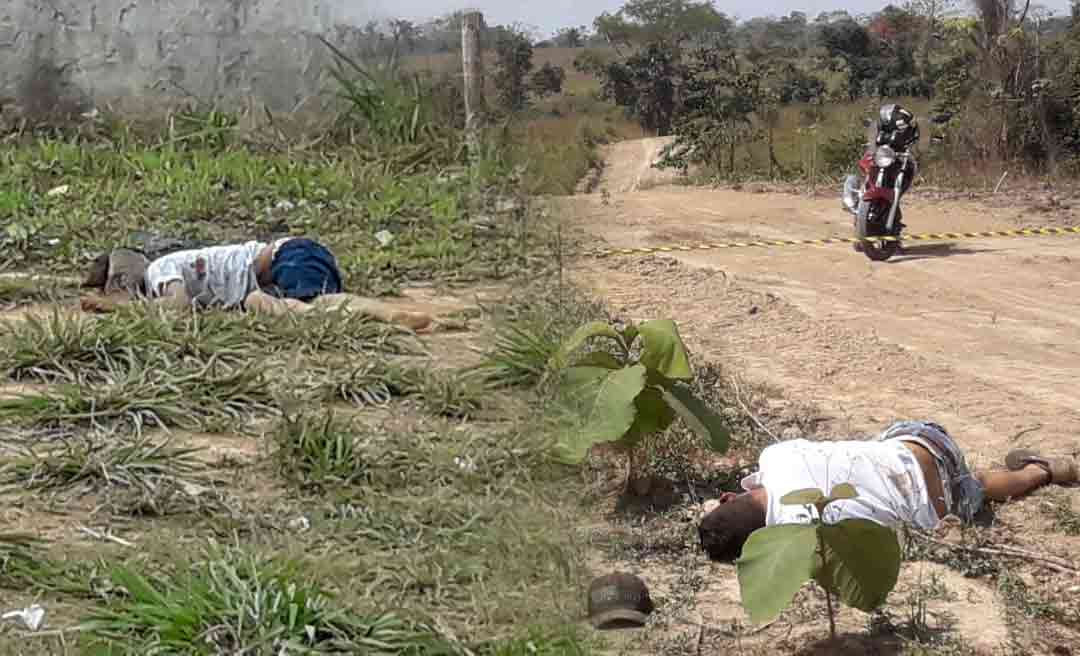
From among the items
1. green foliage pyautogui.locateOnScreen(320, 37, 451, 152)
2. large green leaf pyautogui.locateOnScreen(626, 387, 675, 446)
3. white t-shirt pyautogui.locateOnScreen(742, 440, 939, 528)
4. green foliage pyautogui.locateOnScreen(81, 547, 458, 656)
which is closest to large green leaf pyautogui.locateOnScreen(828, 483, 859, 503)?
white t-shirt pyautogui.locateOnScreen(742, 440, 939, 528)

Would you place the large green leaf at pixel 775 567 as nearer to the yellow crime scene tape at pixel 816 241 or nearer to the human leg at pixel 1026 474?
the human leg at pixel 1026 474

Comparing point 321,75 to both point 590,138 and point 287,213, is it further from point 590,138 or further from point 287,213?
point 590,138

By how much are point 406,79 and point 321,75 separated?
0.58 metres

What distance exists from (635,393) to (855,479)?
0.60m

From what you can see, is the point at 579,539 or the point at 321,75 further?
the point at 321,75

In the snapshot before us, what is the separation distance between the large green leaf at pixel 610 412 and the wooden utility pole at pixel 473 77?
555 cm

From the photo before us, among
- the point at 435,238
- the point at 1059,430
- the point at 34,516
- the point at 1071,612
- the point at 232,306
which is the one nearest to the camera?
the point at 1071,612

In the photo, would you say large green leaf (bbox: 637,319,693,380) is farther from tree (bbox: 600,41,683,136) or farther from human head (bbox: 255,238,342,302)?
tree (bbox: 600,41,683,136)

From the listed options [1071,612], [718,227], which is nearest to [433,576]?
[1071,612]

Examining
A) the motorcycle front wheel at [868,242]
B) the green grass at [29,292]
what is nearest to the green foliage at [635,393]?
the green grass at [29,292]

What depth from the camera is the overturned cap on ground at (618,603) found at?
10.00ft

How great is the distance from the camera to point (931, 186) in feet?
38.7

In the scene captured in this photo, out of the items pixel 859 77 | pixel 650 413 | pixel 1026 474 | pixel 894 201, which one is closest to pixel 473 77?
pixel 894 201

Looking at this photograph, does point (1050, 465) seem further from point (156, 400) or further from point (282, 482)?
point (156, 400)
